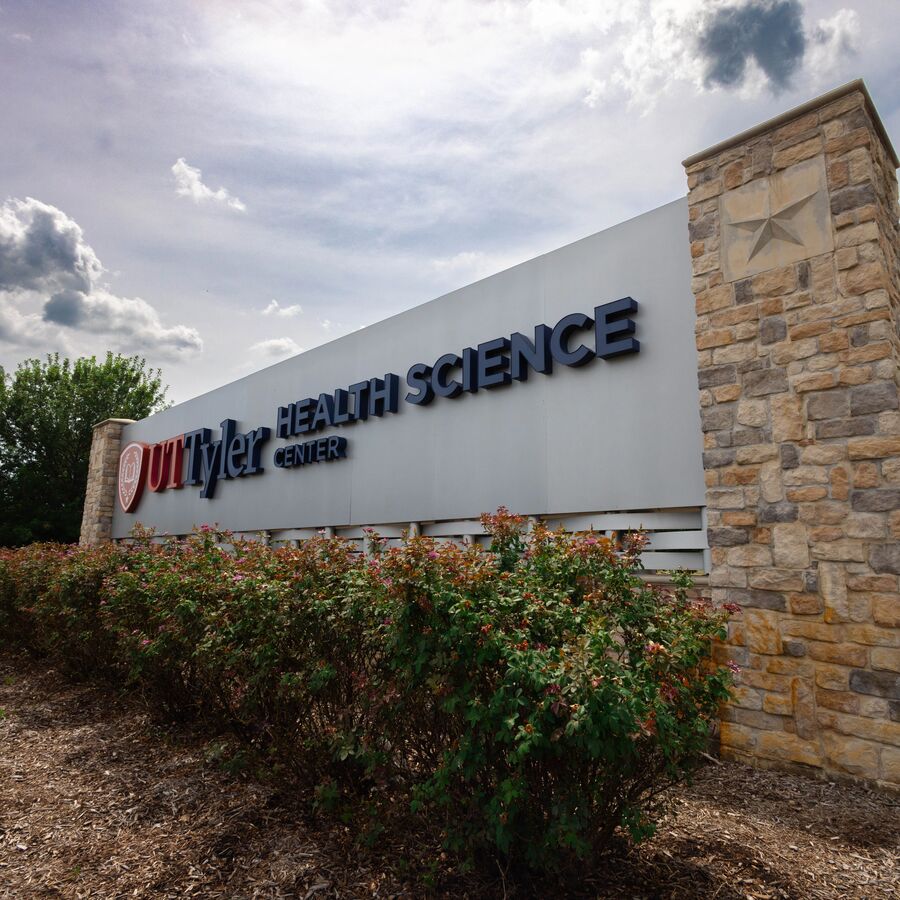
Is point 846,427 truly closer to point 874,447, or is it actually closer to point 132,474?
point 874,447

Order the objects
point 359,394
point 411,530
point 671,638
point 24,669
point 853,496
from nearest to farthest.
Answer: point 671,638 < point 853,496 < point 24,669 < point 411,530 < point 359,394

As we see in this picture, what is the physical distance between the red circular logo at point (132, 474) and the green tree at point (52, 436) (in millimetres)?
7207

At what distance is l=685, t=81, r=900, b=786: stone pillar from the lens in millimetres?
3971

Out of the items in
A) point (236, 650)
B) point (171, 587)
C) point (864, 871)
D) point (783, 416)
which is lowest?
point (864, 871)

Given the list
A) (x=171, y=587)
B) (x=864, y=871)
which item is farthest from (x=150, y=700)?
(x=864, y=871)

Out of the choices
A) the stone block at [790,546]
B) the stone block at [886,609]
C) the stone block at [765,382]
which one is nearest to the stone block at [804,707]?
the stone block at [886,609]

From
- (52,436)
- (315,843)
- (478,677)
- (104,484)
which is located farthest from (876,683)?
(52,436)

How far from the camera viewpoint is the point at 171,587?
174 inches

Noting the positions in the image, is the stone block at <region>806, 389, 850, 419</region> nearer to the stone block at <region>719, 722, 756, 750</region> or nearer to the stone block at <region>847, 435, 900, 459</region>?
the stone block at <region>847, 435, 900, 459</region>

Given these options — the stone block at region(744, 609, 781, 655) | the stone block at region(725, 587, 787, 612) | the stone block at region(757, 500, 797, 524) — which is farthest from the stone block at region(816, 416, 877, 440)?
the stone block at region(744, 609, 781, 655)

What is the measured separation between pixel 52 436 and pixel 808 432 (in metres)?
23.7

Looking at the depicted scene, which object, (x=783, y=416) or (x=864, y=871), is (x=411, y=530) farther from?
(x=864, y=871)

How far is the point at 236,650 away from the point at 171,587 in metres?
1.19

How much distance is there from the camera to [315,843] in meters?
3.04
